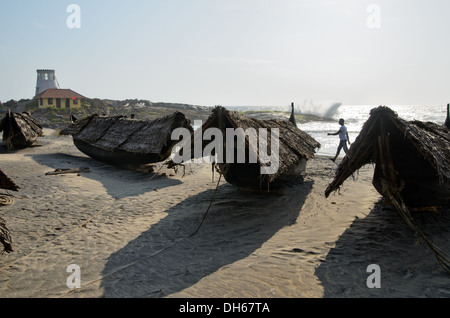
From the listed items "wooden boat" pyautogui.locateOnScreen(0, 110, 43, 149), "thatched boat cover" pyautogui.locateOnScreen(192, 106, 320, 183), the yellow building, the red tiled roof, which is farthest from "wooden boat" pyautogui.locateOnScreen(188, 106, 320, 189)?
the red tiled roof

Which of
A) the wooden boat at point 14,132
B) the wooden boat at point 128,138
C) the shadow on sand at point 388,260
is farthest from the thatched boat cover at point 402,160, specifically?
the wooden boat at point 14,132

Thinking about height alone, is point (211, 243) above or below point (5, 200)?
below

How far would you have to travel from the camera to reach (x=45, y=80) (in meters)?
55.3

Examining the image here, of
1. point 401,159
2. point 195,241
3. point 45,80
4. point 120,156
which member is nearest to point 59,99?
Answer: point 45,80

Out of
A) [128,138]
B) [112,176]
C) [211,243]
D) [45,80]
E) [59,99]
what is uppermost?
[45,80]

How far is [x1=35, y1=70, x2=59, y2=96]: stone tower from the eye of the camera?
5456 cm

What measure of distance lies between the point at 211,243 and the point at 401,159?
4.00 meters

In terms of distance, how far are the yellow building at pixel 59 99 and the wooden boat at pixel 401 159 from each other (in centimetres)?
4255

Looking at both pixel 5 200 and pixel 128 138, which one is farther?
pixel 128 138

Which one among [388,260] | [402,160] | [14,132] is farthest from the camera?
[14,132]

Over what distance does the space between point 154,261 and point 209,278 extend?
1113 mm

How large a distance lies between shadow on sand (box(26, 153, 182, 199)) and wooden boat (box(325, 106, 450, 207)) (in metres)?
5.93

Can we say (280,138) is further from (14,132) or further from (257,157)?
(14,132)
